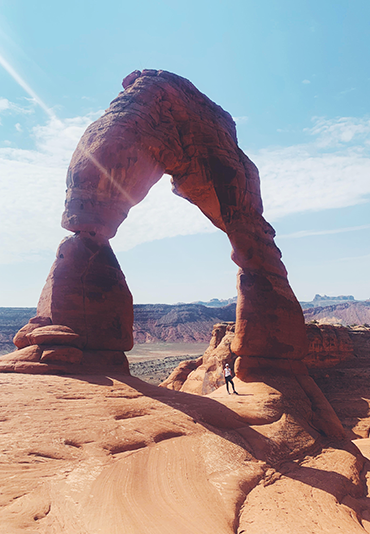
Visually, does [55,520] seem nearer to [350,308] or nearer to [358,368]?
[358,368]

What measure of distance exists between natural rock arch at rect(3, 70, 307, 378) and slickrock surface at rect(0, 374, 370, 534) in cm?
175

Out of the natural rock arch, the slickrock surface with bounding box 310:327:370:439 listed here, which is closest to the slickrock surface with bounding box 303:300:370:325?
the slickrock surface with bounding box 310:327:370:439

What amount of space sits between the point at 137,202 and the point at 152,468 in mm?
7131

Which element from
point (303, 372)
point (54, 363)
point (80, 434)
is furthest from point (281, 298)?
point (80, 434)

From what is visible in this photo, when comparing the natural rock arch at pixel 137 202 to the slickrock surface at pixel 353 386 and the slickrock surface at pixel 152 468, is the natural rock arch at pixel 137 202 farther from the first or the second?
the slickrock surface at pixel 353 386

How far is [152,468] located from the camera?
4746mm

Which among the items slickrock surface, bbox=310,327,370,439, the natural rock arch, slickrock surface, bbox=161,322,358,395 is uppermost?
the natural rock arch

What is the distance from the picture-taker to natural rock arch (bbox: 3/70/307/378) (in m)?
8.16

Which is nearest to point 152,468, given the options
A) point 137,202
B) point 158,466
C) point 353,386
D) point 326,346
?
point 158,466

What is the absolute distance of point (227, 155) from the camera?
480 inches

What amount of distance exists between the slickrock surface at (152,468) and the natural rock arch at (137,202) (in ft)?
5.75

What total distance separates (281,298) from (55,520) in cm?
921

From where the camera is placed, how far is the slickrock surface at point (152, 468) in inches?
143

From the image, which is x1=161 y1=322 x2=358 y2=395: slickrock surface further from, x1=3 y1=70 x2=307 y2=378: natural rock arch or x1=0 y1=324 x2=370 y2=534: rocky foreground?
x1=0 y1=324 x2=370 y2=534: rocky foreground
